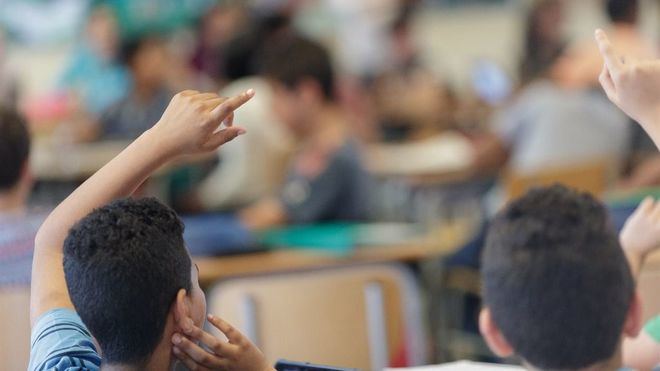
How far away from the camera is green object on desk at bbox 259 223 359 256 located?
3517 mm

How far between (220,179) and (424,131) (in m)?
1.62

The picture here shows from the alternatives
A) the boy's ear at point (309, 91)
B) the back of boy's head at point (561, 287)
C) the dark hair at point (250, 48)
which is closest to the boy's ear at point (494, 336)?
the back of boy's head at point (561, 287)

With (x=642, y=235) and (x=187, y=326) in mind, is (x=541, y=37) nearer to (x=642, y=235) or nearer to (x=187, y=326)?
(x=642, y=235)

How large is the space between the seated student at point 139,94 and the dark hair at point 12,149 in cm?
328

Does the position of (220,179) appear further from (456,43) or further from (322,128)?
(456,43)

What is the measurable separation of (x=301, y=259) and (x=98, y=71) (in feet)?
14.2

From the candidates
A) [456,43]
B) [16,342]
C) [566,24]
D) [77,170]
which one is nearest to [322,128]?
[16,342]

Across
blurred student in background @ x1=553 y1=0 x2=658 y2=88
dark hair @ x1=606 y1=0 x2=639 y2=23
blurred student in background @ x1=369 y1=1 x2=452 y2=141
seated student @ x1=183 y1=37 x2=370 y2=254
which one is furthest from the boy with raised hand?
blurred student in background @ x1=369 y1=1 x2=452 y2=141

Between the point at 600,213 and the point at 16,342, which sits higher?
the point at 600,213

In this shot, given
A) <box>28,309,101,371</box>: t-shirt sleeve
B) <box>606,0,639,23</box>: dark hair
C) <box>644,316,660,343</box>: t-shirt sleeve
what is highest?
<box>28,309,101,371</box>: t-shirt sleeve

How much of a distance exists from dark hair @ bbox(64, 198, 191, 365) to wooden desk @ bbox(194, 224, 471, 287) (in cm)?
161

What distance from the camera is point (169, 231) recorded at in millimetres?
1479

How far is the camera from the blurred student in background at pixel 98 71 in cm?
709

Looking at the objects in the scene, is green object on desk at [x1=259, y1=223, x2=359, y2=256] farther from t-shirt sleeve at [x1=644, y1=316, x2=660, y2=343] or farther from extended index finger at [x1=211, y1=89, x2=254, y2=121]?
extended index finger at [x1=211, y1=89, x2=254, y2=121]
